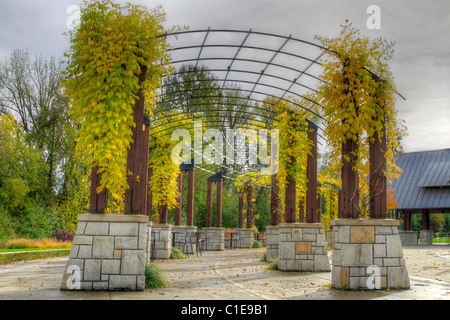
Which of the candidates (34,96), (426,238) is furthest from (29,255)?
(426,238)

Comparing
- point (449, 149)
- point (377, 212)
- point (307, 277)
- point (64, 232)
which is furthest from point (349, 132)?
point (449, 149)

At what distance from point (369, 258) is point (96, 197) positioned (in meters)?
4.14

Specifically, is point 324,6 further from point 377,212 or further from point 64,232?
point 64,232

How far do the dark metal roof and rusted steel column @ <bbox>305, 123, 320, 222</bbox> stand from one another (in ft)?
→ 54.6

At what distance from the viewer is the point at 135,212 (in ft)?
18.8

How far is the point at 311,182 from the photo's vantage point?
9102 millimetres

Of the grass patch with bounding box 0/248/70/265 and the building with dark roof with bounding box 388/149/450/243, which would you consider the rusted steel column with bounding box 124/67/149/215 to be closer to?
the grass patch with bounding box 0/248/70/265

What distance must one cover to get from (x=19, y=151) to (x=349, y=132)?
51.4ft

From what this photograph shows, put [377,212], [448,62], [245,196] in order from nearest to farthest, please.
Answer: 1. [377,212]
2. [448,62]
3. [245,196]

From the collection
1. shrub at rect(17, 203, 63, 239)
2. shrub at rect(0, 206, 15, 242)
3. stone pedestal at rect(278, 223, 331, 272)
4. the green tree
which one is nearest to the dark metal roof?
stone pedestal at rect(278, 223, 331, 272)

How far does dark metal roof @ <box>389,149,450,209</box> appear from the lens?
23141 millimetres

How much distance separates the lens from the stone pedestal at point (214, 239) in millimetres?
18047

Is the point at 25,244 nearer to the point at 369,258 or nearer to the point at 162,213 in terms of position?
the point at 162,213
